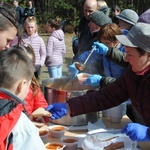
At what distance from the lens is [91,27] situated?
3.17 m

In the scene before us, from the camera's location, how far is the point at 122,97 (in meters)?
1.87

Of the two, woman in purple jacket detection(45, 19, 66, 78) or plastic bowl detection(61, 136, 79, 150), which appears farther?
woman in purple jacket detection(45, 19, 66, 78)

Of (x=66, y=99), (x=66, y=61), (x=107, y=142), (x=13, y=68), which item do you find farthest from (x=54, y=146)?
(x=66, y=61)

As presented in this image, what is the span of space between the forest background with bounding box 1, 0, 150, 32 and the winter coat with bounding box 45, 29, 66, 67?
7.52 m

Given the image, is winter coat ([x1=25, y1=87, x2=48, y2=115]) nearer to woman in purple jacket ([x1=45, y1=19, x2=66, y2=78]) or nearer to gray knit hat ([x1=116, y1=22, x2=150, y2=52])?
gray knit hat ([x1=116, y1=22, x2=150, y2=52])

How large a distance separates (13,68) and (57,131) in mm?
549

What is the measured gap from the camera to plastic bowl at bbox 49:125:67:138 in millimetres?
1718

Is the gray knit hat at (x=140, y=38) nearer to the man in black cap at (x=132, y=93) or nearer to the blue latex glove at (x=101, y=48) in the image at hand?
the man in black cap at (x=132, y=93)

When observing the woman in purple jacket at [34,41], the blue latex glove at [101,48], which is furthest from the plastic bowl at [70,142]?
the woman in purple jacket at [34,41]

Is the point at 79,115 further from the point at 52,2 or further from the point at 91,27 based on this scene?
the point at 52,2

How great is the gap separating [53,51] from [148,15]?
280 cm

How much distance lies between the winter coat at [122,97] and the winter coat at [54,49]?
8.41 feet

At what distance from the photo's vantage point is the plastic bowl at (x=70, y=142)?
161 centimetres

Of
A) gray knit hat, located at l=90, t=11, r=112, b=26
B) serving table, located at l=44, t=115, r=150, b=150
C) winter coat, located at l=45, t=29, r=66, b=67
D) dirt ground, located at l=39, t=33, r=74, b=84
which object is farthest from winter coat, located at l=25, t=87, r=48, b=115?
dirt ground, located at l=39, t=33, r=74, b=84
